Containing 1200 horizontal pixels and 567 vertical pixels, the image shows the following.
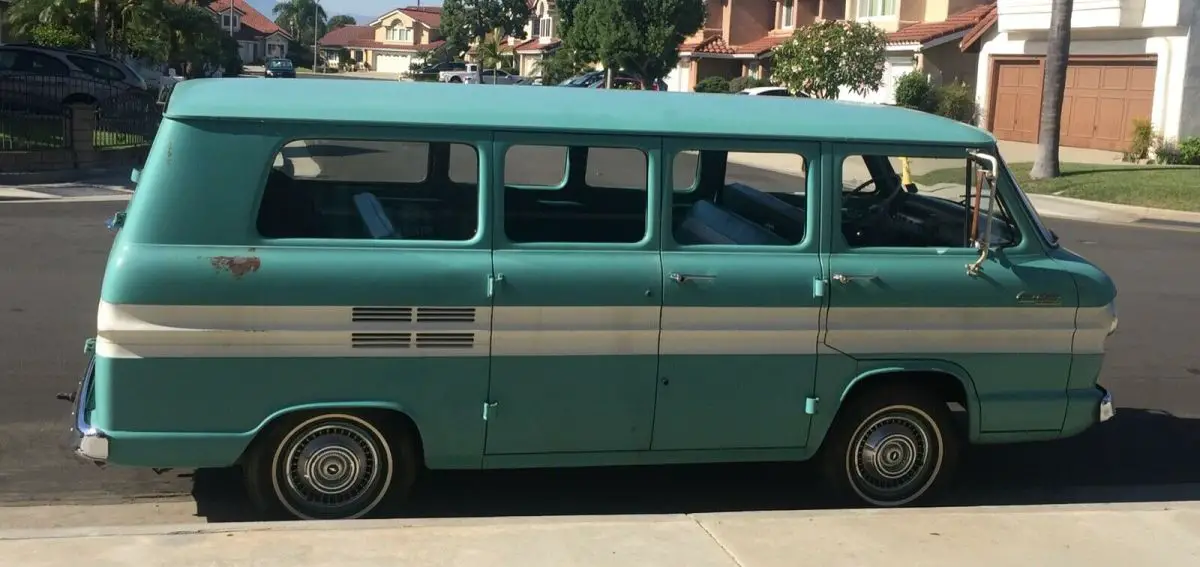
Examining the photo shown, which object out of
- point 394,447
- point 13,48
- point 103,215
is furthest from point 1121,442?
point 13,48

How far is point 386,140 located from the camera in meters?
4.83

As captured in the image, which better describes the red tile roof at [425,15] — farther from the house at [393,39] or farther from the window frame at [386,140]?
the window frame at [386,140]

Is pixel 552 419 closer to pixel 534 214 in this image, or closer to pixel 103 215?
pixel 534 214

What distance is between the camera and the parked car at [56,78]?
22.4 m

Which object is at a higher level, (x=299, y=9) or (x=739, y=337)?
(x=299, y=9)

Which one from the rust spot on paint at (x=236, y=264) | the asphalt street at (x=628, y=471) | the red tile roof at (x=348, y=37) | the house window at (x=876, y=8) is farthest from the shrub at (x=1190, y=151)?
the red tile roof at (x=348, y=37)

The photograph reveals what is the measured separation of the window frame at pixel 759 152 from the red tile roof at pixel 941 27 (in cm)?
3355

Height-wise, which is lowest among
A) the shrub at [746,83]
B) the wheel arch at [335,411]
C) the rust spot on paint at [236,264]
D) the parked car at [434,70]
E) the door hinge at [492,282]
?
the wheel arch at [335,411]

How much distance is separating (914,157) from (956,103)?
31.2 meters

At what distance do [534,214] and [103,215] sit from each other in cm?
1156

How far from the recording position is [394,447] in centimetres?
505

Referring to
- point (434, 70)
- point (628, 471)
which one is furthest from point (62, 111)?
point (434, 70)

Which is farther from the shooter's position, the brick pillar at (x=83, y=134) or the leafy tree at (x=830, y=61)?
the leafy tree at (x=830, y=61)

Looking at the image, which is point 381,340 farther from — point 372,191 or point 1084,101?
point 1084,101
